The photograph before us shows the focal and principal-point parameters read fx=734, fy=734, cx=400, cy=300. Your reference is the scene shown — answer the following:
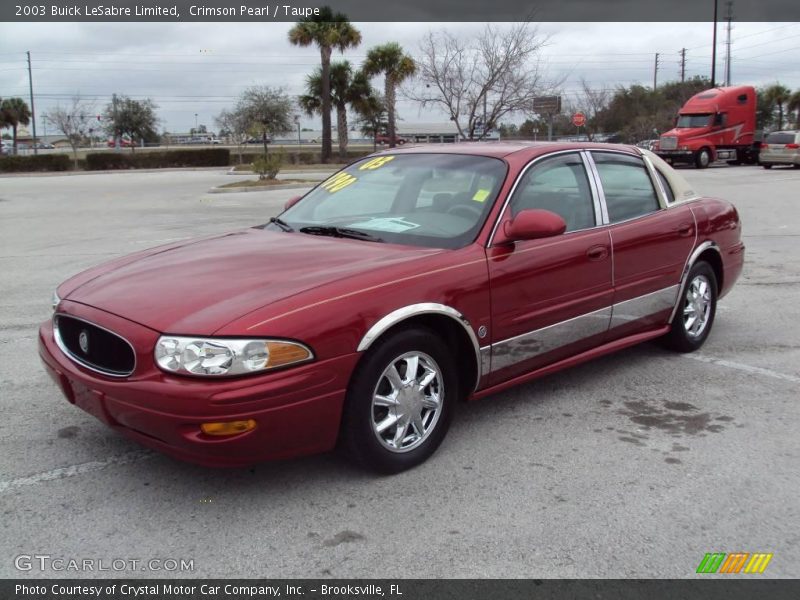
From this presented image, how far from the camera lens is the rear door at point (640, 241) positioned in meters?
4.64

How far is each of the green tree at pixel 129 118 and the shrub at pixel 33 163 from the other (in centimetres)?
2298

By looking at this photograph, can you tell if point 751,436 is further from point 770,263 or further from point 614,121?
point 614,121

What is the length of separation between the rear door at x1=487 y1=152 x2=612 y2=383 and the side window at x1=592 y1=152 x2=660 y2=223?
0.56ft

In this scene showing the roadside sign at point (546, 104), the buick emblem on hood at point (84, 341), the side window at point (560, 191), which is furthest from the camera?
the roadside sign at point (546, 104)

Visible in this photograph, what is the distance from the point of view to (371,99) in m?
43.1

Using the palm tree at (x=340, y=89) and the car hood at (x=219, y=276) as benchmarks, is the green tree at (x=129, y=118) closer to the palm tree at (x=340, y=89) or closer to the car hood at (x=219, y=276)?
the palm tree at (x=340, y=89)

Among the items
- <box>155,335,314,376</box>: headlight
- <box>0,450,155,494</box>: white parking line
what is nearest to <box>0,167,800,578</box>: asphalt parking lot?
<box>0,450,155,494</box>: white parking line

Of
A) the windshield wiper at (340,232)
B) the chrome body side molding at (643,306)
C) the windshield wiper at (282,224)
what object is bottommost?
the chrome body side molding at (643,306)

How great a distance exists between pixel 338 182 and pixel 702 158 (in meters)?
31.4

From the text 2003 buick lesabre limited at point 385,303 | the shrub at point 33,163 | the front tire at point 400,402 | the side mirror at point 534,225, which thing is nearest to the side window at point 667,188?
the text 2003 buick lesabre limited at point 385,303

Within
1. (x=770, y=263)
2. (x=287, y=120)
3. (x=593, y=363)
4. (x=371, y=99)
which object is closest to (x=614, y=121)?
(x=371, y=99)

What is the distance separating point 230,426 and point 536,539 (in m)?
1.31

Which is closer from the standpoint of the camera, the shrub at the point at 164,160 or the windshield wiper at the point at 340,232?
the windshield wiper at the point at 340,232

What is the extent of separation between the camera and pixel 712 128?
32281 millimetres
